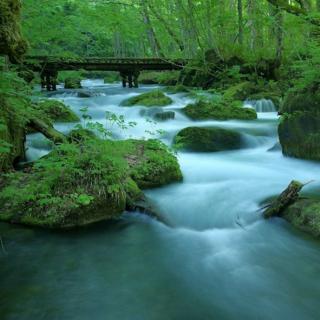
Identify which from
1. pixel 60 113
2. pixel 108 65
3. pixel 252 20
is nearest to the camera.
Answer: pixel 60 113

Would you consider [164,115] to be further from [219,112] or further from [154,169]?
[154,169]

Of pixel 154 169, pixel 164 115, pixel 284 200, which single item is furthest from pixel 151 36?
pixel 284 200

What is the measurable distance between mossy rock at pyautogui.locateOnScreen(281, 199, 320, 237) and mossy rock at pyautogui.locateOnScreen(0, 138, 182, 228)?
90.9 inches

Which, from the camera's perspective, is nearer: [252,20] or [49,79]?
[252,20]

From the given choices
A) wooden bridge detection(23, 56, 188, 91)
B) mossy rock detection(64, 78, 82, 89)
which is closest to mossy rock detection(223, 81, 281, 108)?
wooden bridge detection(23, 56, 188, 91)

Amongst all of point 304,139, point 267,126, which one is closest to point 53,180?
point 304,139

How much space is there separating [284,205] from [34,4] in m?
9.71

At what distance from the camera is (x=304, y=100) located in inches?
356

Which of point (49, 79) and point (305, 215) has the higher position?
point (49, 79)

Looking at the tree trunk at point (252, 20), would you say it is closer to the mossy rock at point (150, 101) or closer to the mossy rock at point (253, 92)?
the mossy rock at point (253, 92)

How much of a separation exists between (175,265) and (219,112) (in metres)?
9.03

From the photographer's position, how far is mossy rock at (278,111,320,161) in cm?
873

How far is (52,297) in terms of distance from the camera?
13.8ft

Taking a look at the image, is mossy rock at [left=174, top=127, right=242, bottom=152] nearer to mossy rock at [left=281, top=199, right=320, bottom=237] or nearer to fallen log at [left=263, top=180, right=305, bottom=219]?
fallen log at [left=263, top=180, right=305, bottom=219]
